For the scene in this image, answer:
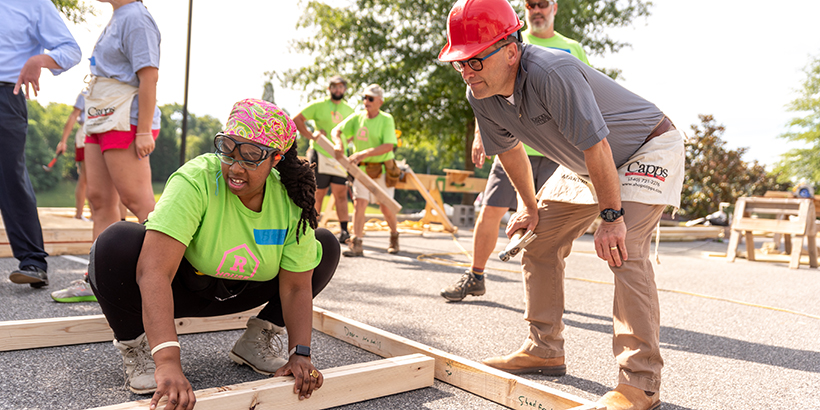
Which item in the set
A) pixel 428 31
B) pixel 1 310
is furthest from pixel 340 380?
pixel 428 31

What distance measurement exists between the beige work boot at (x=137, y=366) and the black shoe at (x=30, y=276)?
216 cm

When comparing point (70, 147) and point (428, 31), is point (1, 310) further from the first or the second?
point (70, 147)

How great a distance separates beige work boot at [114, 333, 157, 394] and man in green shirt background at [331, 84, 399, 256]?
16.0 ft

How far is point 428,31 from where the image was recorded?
20.1 metres

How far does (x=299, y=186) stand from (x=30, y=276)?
276 centimetres

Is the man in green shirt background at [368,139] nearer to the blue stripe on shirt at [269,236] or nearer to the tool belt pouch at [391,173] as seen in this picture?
the tool belt pouch at [391,173]

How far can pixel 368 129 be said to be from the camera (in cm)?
739

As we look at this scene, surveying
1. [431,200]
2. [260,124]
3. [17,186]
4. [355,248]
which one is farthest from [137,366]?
[431,200]

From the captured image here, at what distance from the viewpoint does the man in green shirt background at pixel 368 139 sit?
7.20 metres

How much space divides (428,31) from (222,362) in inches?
745

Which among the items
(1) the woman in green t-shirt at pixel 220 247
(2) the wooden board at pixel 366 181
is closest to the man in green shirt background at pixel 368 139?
(2) the wooden board at pixel 366 181

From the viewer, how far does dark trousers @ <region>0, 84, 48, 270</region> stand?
12.0ft

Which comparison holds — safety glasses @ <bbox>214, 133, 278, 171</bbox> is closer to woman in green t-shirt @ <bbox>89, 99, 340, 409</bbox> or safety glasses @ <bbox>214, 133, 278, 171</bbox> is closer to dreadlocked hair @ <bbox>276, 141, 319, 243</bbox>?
woman in green t-shirt @ <bbox>89, 99, 340, 409</bbox>

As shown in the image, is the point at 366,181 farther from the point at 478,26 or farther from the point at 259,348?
the point at 478,26
